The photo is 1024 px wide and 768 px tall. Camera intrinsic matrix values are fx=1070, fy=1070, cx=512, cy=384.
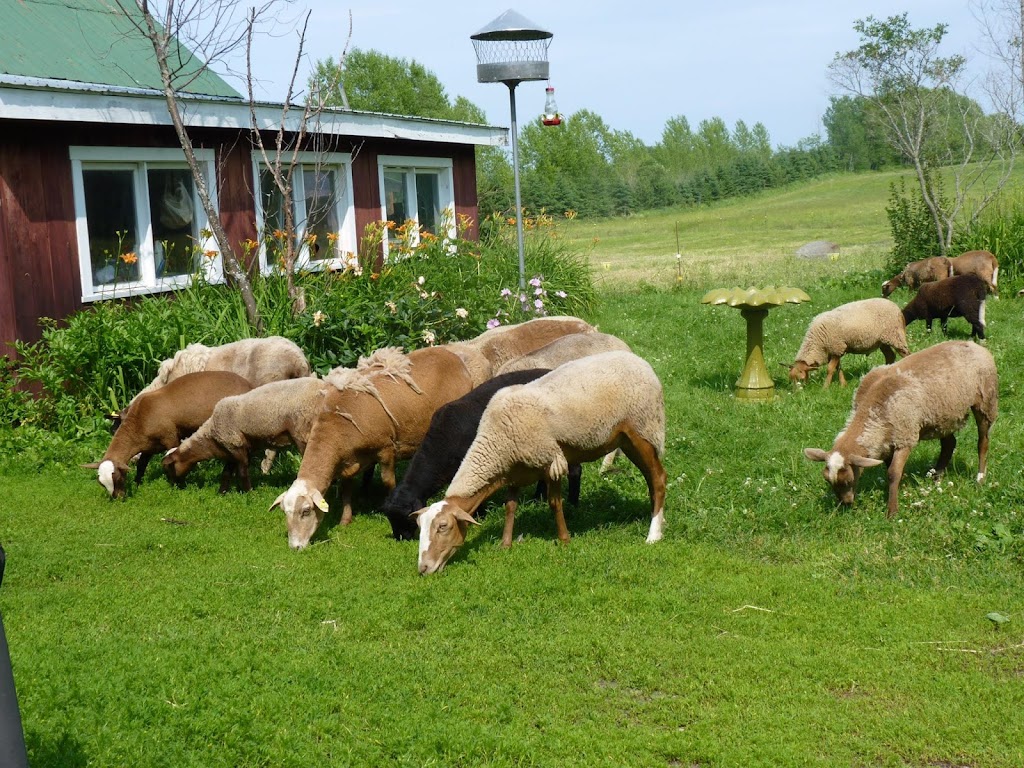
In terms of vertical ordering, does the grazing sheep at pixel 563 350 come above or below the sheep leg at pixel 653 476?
above

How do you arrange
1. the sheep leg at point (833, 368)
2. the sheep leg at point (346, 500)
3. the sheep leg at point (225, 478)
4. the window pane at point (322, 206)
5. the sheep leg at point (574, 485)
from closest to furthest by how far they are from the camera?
the sheep leg at point (346, 500) → the sheep leg at point (574, 485) → the sheep leg at point (225, 478) → the sheep leg at point (833, 368) → the window pane at point (322, 206)

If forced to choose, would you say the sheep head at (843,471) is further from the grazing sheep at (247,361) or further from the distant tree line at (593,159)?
the distant tree line at (593,159)

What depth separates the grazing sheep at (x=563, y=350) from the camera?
9.82m

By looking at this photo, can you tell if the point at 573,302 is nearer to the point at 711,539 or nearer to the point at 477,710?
the point at 711,539

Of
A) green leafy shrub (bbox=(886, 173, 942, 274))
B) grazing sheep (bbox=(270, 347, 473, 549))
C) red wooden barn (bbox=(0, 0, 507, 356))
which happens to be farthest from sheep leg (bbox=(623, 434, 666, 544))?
green leafy shrub (bbox=(886, 173, 942, 274))

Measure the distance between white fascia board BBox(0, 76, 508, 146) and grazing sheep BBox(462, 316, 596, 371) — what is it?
15.6ft

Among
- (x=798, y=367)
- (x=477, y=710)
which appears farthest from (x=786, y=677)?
(x=798, y=367)

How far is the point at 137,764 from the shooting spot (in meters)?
4.83

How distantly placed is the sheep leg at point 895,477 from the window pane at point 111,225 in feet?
29.5

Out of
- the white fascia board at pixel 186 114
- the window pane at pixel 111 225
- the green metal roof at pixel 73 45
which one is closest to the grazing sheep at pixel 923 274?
the white fascia board at pixel 186 114

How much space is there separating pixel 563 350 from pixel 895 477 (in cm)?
316

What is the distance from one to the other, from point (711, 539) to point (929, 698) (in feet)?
9.95

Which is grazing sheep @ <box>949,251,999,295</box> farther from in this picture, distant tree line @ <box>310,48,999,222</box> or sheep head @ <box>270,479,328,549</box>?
distant tree line @ <box>310,48,999,222</box>

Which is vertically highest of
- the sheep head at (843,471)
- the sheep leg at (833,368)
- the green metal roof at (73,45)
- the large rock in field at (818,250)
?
the green metal roof at (73,45)
